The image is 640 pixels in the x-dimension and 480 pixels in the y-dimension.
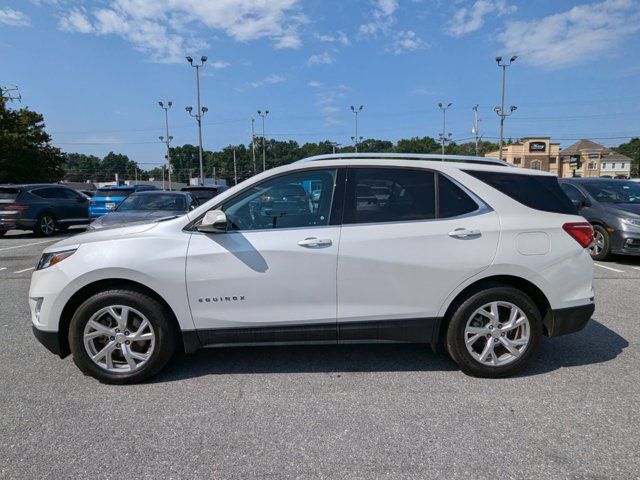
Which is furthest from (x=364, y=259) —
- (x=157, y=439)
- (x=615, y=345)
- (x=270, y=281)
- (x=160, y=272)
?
(x=615, y=345)

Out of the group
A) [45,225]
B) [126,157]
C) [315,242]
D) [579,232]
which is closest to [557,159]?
[45,225]

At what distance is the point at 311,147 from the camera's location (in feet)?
309

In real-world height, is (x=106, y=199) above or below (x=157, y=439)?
above

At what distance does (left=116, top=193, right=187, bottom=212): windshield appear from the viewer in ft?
31.1

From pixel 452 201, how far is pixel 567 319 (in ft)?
4.48

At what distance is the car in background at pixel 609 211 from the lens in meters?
8.31

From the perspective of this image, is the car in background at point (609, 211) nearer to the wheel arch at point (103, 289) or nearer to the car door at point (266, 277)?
the car door at point (266, 277)

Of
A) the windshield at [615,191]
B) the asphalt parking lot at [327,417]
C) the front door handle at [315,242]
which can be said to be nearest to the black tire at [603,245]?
the windshield at [615,191]

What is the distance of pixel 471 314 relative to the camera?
3.50 meters

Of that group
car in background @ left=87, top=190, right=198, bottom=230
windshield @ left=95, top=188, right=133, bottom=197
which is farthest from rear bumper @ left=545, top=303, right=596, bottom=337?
windshield @ left=95, top=188, right=133, bottom=197

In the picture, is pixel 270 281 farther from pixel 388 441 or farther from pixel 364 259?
pixel 388 441

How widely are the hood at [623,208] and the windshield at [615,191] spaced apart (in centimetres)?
31

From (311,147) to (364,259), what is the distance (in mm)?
93172

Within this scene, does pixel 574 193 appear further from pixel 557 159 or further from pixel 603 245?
pixel 557 159
